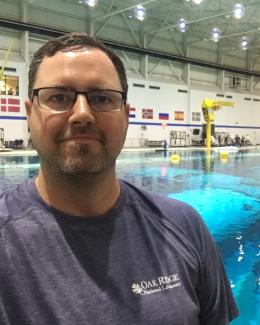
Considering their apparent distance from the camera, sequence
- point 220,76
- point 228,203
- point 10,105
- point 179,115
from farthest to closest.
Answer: point 220,76 → point 179,115 → point 10,105 → point 228,203

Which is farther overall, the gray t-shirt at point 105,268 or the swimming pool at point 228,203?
the swimming pool at point 228,203

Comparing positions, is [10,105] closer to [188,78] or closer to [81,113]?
[188,78]

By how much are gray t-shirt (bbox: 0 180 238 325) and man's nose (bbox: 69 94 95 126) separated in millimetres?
267

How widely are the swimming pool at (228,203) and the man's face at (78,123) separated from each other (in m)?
2.18

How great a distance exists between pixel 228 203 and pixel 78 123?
6704mm

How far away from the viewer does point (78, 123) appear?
1203mm

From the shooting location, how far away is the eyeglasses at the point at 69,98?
1.24 m

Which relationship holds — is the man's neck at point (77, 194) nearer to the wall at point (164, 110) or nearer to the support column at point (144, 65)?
the wall at point (164, 110)

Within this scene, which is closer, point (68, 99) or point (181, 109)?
point (68, 99)

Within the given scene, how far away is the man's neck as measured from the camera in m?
1.24

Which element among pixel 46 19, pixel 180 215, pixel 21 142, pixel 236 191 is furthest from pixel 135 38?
pixel 180 215

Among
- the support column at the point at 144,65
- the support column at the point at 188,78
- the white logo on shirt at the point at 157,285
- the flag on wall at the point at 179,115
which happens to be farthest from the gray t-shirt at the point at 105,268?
the support column at the point at 188,78

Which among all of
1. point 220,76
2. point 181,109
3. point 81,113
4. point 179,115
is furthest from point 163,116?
point 81,113

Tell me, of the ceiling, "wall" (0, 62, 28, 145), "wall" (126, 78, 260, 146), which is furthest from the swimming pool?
"wall" (126, 78, 260, 146)
